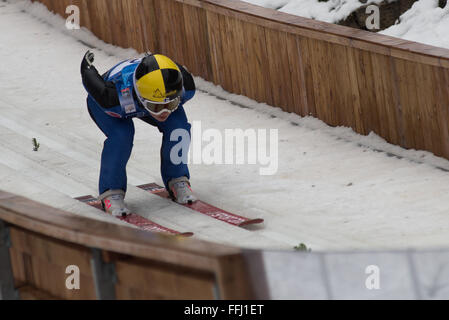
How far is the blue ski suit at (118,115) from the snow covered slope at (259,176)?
0.36 m

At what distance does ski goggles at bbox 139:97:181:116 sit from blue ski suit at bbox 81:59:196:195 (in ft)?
0.45

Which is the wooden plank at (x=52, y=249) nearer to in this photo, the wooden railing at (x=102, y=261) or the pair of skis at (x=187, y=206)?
the wooden railing at (x=102, y=261)

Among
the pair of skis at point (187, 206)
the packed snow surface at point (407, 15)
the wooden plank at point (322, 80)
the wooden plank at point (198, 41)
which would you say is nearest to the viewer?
the pair of skis at point (187, 206)

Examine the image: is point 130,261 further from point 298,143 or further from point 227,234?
point 298,143

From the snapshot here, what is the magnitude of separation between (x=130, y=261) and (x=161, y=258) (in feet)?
1.10

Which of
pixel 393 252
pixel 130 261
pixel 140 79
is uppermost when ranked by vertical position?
pixel 393 252

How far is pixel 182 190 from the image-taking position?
22.5ft

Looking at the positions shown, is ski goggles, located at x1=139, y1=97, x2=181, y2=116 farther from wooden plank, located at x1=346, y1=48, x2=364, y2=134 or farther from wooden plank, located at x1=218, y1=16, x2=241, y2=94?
wooden plank, located at x1=218, y1=16, x2=241, y2=94

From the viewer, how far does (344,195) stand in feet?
22.8

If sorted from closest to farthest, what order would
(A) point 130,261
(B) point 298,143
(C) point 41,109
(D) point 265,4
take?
(A) point 130,261
(B) point 298,143
(C) point 41,109
(D) point 265,4

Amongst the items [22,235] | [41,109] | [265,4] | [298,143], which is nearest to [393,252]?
[22,235]

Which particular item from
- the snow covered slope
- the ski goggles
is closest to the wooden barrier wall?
the snow covered slope

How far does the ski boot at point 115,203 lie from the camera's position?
6.57 metres

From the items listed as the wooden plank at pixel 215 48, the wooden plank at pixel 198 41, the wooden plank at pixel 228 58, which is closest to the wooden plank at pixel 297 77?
the wooden plank at pixel 228 58
